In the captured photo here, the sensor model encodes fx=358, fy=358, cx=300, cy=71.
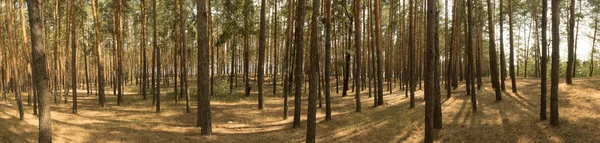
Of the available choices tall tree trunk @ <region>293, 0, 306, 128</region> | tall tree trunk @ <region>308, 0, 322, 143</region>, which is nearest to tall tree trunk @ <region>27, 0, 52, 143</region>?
tall tree trunk @ <region>308, 0, 322, 143</region>

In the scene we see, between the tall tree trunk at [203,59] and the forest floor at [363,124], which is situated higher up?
the tall tree trunk at [203,59]

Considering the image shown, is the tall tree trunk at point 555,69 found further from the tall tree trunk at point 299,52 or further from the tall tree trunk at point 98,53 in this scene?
the tall tree trunk at point 98,53

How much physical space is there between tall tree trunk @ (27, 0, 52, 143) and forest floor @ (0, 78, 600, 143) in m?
3.26

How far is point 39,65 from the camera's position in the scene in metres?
8.23

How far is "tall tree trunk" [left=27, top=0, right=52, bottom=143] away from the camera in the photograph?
8.09 metres

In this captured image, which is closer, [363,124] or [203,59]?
[203,59]

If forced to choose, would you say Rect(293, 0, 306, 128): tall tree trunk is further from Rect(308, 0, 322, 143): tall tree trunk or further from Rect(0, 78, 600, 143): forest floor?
Rect(308, 0, 322, 143): tall tree trunk

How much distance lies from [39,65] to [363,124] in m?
11.3

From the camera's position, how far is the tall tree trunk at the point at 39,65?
8.09 metres

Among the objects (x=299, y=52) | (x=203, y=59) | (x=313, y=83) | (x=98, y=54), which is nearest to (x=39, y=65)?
(x=203, y=59)

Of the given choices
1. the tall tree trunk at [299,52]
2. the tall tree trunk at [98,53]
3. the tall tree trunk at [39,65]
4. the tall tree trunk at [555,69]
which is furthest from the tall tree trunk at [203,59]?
the tall tree trunk at [98,53]

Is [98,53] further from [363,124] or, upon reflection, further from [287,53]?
[363,124]

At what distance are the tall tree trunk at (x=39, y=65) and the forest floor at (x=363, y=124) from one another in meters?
3.26

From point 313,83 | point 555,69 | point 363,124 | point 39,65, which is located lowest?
point 363,124
